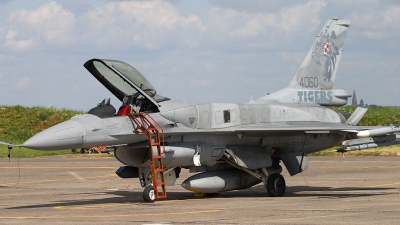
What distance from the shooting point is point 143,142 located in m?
15.9

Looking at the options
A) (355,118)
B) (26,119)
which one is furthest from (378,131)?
(26,119)

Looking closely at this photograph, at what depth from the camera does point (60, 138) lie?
14.0m

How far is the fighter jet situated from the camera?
15234mm

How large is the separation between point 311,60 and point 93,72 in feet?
23.5

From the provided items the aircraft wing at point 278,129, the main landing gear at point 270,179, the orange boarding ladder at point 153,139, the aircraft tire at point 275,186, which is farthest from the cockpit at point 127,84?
the aircraft tire at point 275,186

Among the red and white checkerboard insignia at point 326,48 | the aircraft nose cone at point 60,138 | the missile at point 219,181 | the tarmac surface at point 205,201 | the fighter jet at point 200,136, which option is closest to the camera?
the tarmac surface at point 205,201

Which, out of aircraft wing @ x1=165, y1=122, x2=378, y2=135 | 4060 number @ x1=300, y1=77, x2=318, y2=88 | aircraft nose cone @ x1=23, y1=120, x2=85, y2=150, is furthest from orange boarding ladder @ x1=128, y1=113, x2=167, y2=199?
4060 number @ x1=300, y1=77, x2=318, y2=88

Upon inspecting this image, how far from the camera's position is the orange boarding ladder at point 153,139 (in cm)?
1539

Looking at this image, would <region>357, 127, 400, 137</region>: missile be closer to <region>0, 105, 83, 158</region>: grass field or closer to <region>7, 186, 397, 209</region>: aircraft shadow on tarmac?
<region>7, 186, 397, 209</region>: aircraft shadow on tarmac

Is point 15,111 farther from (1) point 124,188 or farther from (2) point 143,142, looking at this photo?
(2) point 143,142

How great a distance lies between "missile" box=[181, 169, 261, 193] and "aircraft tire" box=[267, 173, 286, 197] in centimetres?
64

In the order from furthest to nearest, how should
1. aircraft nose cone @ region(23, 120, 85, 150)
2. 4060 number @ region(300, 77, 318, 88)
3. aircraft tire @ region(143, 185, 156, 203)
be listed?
4060 number @ region(300, 77, 318, 88), aircraft tire @ region(143, 185, 156, 203), aircraft nose cone @ region(23, 120, 85, 150)

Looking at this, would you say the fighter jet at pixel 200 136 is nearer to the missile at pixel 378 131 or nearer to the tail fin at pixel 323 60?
the missile at pixel 378 131

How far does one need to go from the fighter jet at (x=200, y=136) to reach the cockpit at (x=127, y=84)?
2cm
